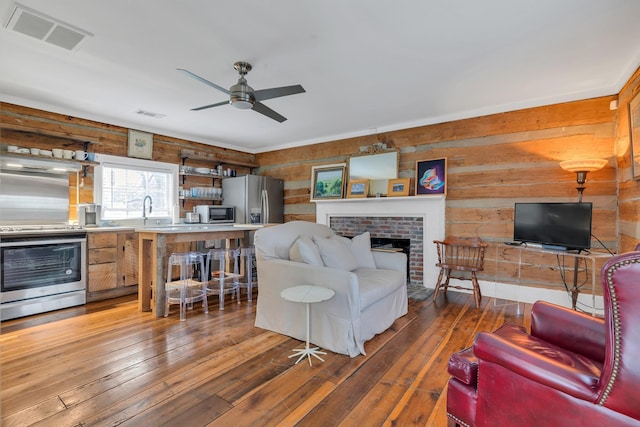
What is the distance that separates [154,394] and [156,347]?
0.72m

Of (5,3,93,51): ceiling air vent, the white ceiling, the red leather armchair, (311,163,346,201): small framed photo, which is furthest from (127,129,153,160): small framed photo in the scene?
the red leather armchair

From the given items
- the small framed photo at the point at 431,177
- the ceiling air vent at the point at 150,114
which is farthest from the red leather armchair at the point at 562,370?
the ceiling air vent at the point at 150,114

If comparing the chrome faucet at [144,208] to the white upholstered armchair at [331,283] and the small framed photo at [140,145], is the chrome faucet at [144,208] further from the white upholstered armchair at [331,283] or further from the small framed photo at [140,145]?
the white upholstered armchair at [331,283]

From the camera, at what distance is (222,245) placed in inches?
193

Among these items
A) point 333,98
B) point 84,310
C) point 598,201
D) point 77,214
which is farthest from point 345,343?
point 77,214

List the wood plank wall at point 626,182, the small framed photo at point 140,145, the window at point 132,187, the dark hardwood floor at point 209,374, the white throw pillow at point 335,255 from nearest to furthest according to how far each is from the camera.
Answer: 1. the dark hardwood floor at point 209,374
2. the wood plank wall at point 626,182
3. the white throw pillow at point 335,255
4. the window at point 132,187
5. the small framed photo at point 140,145

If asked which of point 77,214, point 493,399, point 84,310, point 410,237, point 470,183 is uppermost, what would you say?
point 470,183

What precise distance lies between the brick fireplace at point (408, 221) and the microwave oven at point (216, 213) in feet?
6.24

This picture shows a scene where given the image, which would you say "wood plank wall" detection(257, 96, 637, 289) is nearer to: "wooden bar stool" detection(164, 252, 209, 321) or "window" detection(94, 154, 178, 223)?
"wooden bar stool" detection(164, 252, 209, 321)

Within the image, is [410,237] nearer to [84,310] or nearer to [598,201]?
[598,201]

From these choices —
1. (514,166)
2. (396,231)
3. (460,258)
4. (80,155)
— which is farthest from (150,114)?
(514,166)

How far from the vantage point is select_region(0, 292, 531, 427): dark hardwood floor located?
1.68 meters

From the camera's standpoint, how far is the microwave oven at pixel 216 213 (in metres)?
5.46

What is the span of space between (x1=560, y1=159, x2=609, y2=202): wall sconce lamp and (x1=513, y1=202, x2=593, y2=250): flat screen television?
286 millimetres
